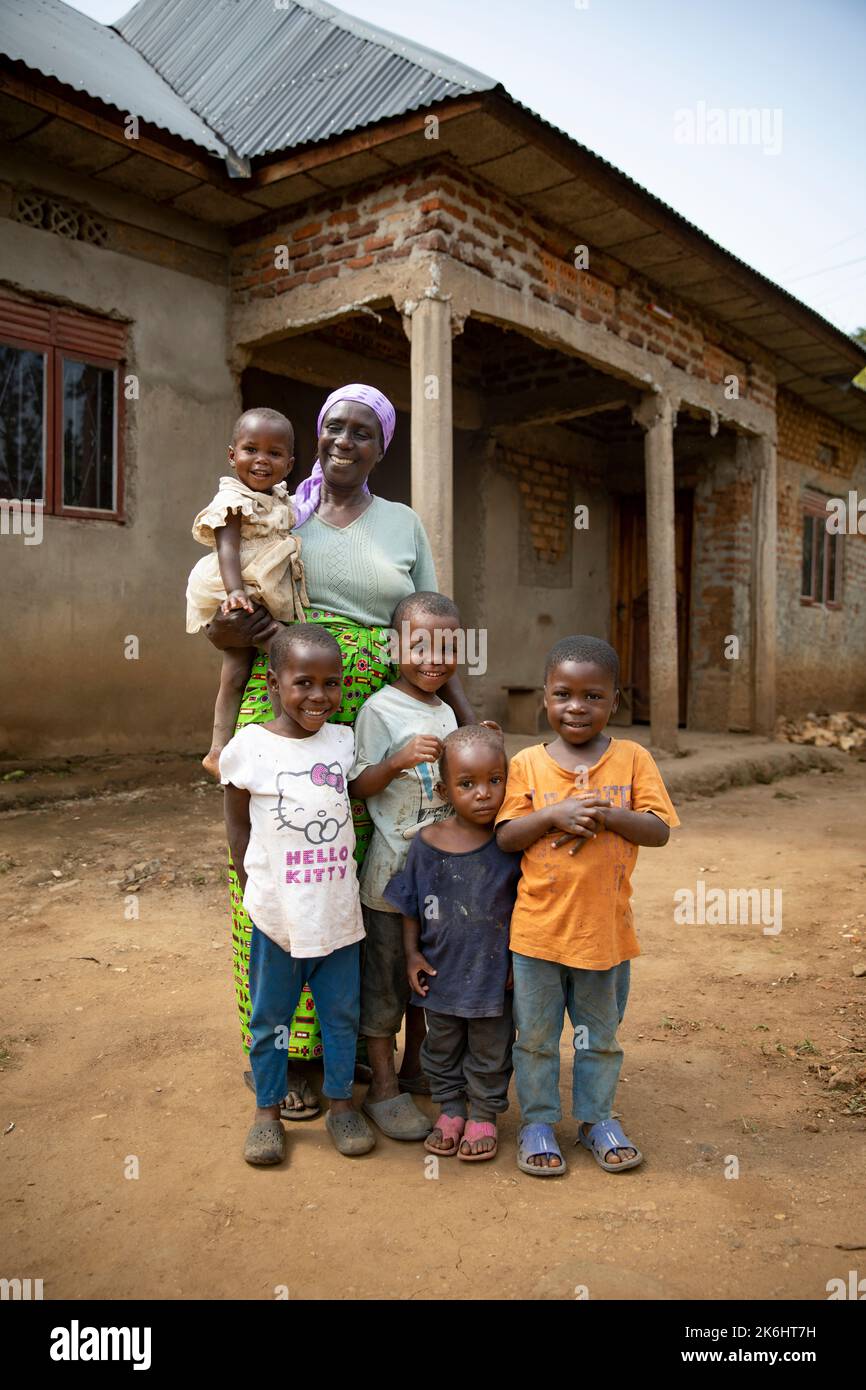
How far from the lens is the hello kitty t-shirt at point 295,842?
2.25 meters

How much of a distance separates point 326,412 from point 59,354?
435 centimetres

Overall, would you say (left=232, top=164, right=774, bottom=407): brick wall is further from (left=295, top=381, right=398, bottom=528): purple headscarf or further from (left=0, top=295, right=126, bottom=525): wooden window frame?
(left=295, top=381, right=398, bottom=528): purple headscarf

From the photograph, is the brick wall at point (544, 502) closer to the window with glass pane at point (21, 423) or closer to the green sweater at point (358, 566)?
the window with glass pane at point (21, 423)

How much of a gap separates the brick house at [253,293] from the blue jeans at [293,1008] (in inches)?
148

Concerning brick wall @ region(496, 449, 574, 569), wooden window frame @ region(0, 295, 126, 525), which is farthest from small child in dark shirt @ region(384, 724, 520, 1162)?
brick wall @ region(496, 449, 574, 569)

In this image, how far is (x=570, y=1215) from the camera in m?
2.01

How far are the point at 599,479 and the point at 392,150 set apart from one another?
19.1 feet

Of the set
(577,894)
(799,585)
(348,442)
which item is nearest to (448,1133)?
(577,894)

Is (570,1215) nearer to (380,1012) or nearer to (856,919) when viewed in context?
(380,1012)

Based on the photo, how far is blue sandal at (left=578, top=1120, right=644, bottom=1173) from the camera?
2.19 meters

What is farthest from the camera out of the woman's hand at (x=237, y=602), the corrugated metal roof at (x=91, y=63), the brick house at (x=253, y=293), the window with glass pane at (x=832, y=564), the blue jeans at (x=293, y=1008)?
the window with glass pane at (x=832, y=564)

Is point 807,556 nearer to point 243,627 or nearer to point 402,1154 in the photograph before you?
point 243,627

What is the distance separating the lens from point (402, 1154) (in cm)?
229

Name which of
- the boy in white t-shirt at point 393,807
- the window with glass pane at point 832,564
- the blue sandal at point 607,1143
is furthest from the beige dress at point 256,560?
the window with glass pane at point 832,564
